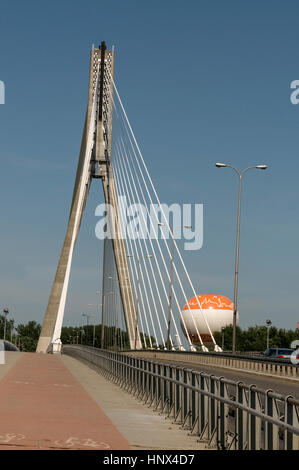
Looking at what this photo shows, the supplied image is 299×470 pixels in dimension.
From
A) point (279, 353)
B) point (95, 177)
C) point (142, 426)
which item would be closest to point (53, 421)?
point (142, 426)

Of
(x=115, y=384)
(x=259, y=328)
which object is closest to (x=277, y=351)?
(x=115, y=384)

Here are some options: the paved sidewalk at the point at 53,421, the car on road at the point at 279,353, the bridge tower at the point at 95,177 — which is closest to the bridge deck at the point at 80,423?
the paved sidewalk at the point at 53,421

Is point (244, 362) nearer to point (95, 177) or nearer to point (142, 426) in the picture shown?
point (95, 177)

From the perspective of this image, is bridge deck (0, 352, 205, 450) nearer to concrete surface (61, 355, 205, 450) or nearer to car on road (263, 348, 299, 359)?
concrete surface (61, 355, 205, 450)

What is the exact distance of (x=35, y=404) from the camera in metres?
18.3

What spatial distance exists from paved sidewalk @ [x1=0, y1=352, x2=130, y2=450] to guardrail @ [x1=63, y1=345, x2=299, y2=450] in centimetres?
137

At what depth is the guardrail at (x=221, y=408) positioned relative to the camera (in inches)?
360

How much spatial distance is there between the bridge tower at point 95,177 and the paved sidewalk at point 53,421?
3801cm

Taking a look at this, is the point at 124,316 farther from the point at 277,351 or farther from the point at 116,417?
the point at 116,417

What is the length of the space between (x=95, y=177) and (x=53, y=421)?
5119 cm

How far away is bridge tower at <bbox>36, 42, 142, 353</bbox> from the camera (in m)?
62.1

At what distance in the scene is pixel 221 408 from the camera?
478 inches

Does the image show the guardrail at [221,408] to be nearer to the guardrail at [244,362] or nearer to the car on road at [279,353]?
the guardrail at [244,362]
